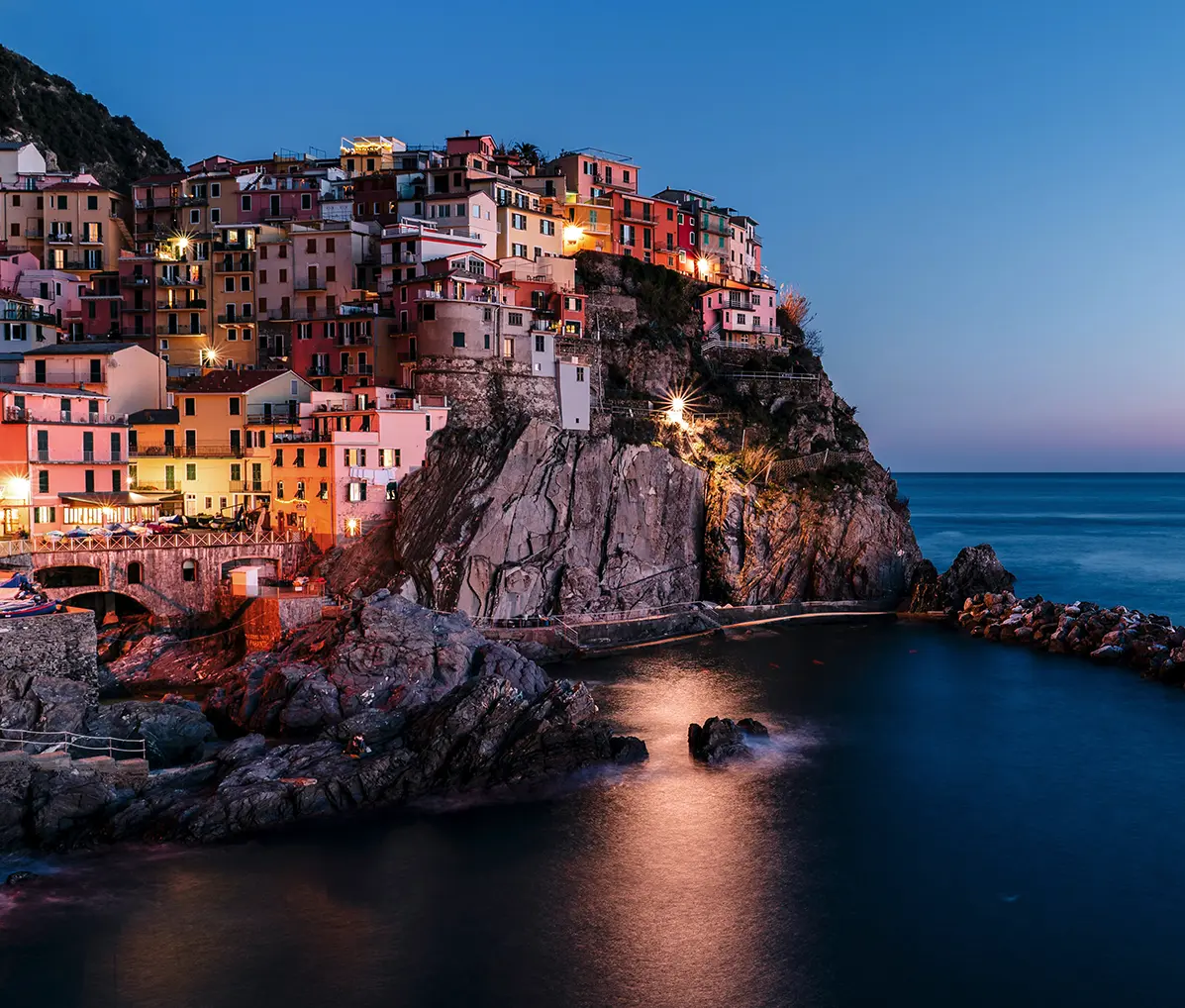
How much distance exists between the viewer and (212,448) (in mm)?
57594

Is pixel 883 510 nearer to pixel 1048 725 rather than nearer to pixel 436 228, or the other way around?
pixel 1048 725

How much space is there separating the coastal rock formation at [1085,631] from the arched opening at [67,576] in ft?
152

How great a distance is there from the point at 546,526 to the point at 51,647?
1008 inches

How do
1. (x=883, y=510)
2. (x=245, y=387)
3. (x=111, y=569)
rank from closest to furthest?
(x=111, y=569)
(x=245, y=387)
(x=883, y=510)

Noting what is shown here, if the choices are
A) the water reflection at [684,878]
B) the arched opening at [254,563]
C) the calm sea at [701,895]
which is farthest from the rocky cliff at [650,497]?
the water reflection at [684,878]

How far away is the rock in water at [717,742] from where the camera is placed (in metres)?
37.3

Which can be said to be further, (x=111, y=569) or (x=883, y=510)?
(x=883, y=510)

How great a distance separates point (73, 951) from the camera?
24.3m

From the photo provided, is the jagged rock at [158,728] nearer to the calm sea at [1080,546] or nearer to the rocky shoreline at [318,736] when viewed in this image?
the rocky shoreline at [318,736]

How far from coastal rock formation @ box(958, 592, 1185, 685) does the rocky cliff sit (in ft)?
22.0

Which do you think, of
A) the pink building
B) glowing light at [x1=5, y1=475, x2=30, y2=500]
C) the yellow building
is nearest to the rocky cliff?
the pink building

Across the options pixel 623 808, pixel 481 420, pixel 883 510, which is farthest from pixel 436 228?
pixel 623 808

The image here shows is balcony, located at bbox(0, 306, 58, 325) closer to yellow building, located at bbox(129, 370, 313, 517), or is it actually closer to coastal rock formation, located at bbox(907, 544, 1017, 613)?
yellow building, located at bbox(129, 370, 313, 517)

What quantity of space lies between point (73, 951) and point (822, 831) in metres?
20.4
